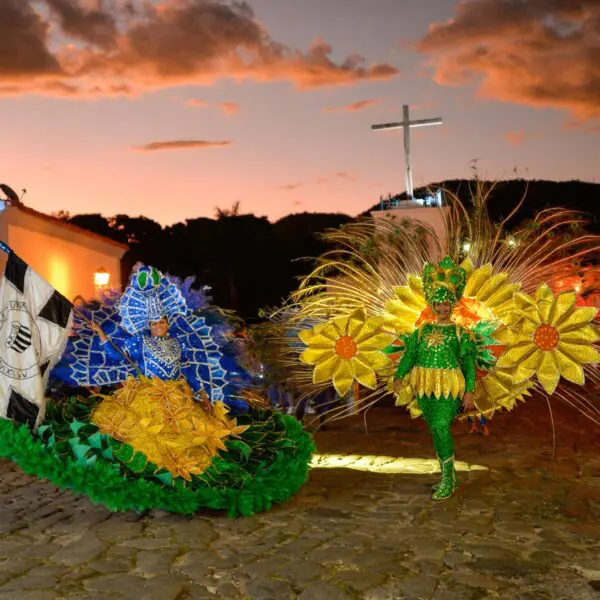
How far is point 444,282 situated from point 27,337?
338 centimetres

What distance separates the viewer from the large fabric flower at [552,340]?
23.4 ft

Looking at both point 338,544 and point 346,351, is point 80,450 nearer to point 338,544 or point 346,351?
point 338,544

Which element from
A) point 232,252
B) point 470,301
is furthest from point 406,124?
point 232,252

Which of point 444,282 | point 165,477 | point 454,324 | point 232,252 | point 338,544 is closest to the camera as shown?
point 338,544

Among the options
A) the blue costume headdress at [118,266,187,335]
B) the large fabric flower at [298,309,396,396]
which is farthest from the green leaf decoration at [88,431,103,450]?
the large fabric flower at [298,309,396,396]

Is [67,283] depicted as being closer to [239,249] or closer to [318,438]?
[318,438]

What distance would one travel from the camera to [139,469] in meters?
6.60

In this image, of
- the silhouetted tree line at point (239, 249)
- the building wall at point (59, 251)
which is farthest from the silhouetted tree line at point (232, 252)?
the building wall at point (59, 251)

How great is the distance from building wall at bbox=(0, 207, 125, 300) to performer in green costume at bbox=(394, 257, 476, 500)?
375 inches

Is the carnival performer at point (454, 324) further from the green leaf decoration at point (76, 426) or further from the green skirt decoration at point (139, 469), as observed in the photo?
the green leaf decoration at point (76, 426)

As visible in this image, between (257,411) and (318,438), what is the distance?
389 cm

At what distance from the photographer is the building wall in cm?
1630

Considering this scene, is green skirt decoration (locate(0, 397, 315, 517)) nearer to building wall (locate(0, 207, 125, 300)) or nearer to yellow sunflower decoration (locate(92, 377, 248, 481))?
yellow sunflower decoration (locate(92, 377, 248, 481))

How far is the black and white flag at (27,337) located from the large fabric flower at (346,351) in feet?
6.70
